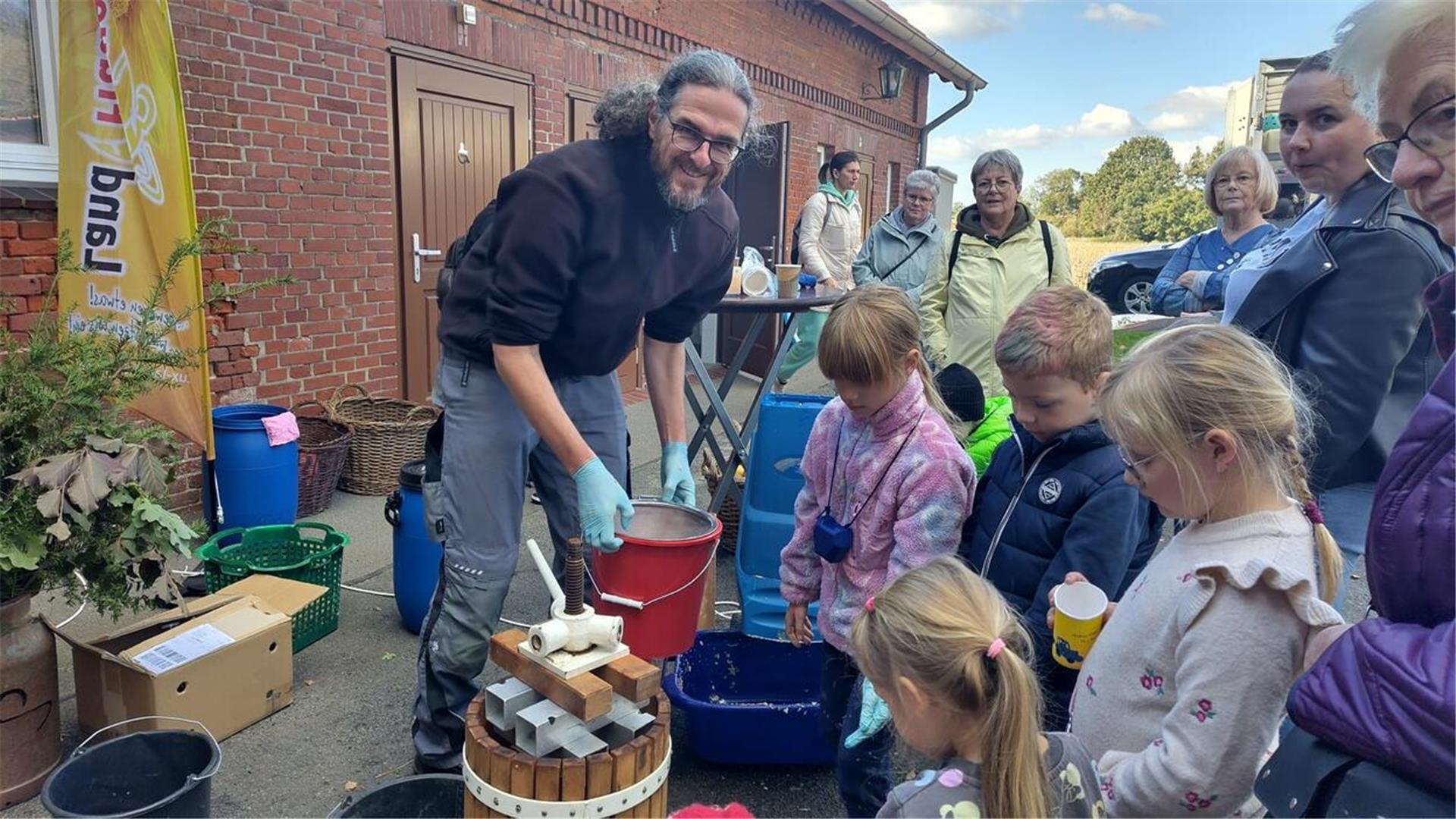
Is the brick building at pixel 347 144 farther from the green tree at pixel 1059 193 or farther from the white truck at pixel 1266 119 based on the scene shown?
the green tree at pixel 1059 193

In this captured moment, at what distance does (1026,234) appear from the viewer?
422 cm

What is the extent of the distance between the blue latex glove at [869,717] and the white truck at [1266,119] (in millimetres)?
9289

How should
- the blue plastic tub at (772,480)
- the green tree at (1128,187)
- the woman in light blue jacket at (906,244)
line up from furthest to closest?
the green tree at (1128,187)
the woman in light blue jacket at (906,244)
the blue plastic tub at (772,480)

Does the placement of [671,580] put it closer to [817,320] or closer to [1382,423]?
[1382,423]

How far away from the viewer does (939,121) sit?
15.2 m

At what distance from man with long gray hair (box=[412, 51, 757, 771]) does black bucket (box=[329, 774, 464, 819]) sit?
1.33 ft

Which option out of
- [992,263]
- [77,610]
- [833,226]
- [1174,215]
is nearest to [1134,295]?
→ [833,226]

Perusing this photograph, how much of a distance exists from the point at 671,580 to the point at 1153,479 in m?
1.24

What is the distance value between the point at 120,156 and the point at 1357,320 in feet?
14.7

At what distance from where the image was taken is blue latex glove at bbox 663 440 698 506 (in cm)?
280

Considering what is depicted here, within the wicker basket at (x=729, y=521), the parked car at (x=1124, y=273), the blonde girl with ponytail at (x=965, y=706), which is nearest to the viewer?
the blonde girl with ponytail at (x=965, y=706)

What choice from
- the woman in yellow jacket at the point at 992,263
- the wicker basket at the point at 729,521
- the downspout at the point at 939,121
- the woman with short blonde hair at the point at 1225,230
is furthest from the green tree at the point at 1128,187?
the wicker basket at the point at 729,521

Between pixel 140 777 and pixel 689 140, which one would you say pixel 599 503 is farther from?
pixel 140 777

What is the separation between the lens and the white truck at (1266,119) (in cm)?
963
